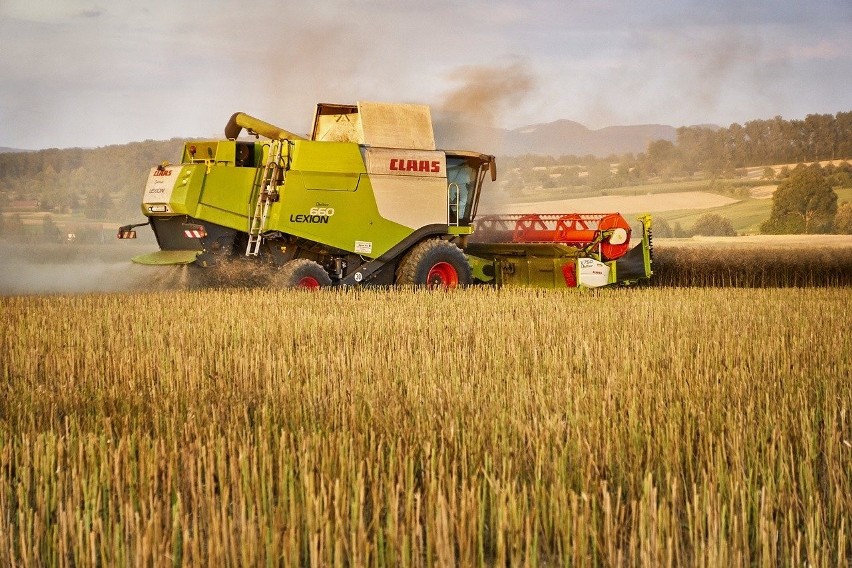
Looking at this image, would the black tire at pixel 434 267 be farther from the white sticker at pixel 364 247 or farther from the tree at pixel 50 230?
the tree at pixel 50 230

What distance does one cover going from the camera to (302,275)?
14484 mm

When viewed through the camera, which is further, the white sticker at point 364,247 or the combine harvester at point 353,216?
the white sticker at point 364,247

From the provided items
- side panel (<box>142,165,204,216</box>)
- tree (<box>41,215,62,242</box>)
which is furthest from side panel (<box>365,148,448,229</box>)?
tree (<box>41,215,62,242</box>)

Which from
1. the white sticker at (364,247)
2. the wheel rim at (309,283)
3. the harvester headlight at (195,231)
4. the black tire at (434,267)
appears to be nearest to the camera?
the harvester headlight at (195,231)

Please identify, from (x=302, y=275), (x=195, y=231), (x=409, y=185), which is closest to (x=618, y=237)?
(x=409, y=185)

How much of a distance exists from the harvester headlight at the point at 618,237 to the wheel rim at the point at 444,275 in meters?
2.18

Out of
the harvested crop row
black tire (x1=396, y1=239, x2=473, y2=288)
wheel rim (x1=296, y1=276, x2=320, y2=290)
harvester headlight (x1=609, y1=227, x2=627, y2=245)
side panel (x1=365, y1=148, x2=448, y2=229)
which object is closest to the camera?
wheel rim (x1=296, y1=276, x2=320, y2=290)

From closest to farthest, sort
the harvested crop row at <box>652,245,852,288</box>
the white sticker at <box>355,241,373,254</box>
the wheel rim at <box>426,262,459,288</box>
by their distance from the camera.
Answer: the white sticker at <box>355,241,373,254</box>, the wheel rim at <box>426,262,459,288</box>, the harvested crop row at <box>652,245,852,288</box>

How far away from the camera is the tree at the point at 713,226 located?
36.6 metres

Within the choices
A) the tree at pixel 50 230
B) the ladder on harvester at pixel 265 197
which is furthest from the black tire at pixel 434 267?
the tree at pixel 50 230

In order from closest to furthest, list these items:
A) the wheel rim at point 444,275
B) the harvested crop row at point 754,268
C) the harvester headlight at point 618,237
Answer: the wheel rim at point 444,275, the harvester headlight at point 618,237, the harvested crop row at point 754,268

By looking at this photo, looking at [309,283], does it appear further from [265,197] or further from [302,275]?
[265,197]

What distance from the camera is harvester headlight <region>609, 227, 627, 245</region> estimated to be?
1598cm

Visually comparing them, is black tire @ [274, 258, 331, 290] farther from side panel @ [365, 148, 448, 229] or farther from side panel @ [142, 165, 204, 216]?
side panel @ [142, 165, 204, 216]
